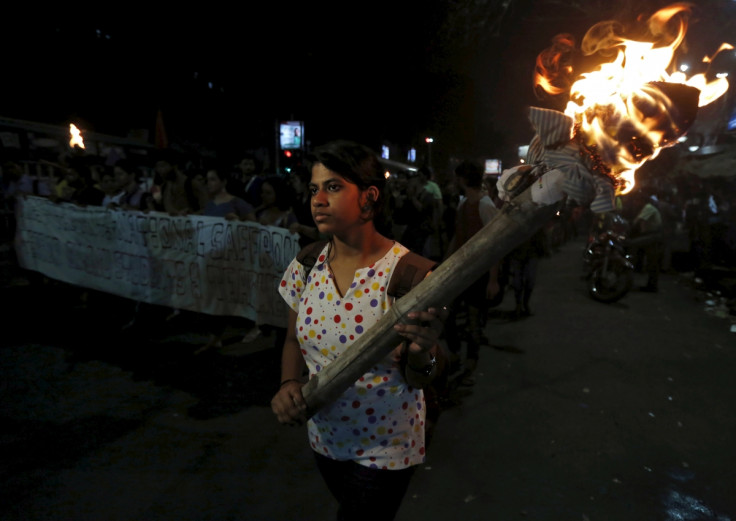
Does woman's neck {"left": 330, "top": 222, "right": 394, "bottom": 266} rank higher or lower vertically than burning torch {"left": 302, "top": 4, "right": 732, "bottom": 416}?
lower

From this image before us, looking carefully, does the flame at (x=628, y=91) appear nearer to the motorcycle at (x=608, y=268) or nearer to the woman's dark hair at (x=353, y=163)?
the woman's dark hair at (x=353, y=163)

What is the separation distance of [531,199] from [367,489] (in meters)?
1.26

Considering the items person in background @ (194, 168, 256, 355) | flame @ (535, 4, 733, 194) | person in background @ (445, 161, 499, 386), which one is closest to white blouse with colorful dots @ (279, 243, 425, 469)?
flame @ (535, 4, 733, 194)

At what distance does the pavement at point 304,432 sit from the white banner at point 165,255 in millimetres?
621

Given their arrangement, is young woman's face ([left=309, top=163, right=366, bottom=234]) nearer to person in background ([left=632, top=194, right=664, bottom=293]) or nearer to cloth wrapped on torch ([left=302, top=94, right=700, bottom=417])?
cloth wrapped on torch ([left=302, top=94, right=700, bottom=417])

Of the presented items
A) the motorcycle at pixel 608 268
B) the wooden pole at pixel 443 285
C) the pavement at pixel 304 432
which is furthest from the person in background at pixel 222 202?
the motorcycle at pixel 608 268

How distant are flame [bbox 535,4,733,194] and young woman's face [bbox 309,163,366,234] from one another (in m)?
0.78

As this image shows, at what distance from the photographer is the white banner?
17.9 ft

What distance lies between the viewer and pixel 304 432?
13.2ft

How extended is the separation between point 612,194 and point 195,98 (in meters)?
26.7

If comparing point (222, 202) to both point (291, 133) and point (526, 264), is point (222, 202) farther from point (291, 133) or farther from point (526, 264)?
point (291, 133)

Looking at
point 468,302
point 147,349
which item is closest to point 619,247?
point 468,302

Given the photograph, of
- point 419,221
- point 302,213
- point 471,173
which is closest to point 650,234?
point 419,221

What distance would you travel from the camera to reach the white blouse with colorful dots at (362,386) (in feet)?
5.68
